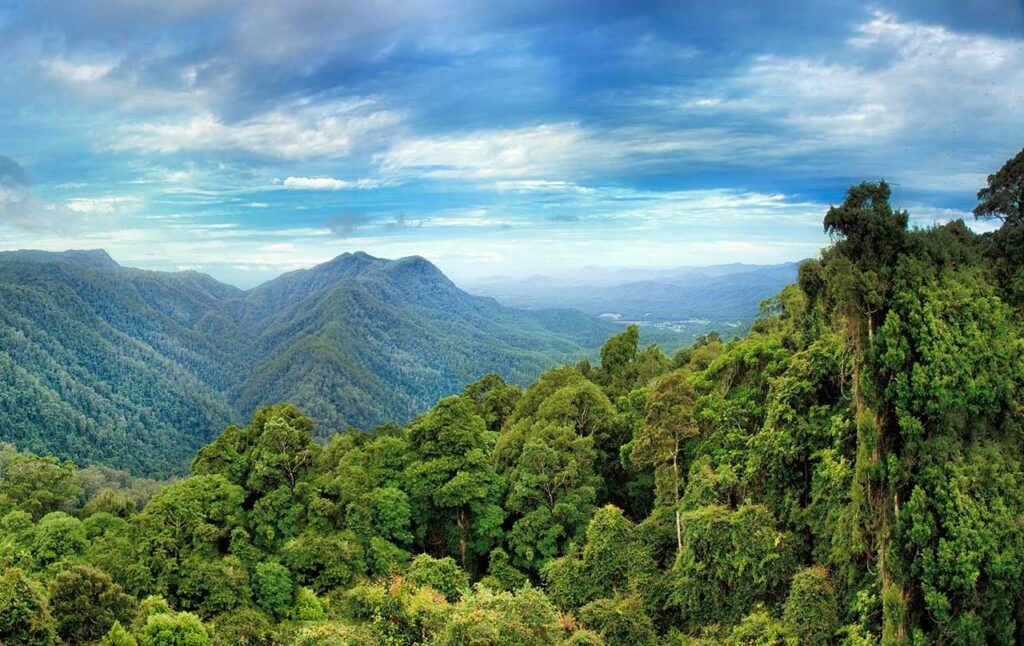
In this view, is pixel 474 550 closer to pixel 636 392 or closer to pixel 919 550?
pixel 636 392

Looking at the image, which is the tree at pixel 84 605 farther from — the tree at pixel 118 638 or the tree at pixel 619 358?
the tree at pixel 619 358

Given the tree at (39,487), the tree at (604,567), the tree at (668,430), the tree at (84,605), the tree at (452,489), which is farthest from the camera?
the tree at (39,487)

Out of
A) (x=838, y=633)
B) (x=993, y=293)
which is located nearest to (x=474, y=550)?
(x=838, y=633)

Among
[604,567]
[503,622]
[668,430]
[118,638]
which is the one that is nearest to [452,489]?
[604,567]

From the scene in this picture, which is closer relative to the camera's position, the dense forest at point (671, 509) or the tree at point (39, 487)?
the dense forest at point (671, 509)

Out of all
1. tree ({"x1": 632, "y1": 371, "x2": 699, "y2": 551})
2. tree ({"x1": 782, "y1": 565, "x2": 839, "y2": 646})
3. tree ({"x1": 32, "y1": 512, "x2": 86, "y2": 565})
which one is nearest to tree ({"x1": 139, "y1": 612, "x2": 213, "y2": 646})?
tree ({"x1": 32, "y1": 512, "x2": 86, "y2": 565})

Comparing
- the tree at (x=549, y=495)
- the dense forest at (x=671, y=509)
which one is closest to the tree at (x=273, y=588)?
the dense forest at (x=671, y=509)
